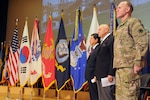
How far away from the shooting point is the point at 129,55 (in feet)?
7.18

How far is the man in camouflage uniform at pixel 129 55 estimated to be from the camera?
2087 mm

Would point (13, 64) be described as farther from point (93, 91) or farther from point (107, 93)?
point (107, 93)

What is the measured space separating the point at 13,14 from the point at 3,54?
1.78 m

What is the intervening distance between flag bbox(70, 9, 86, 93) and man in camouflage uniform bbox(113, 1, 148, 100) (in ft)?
8.52

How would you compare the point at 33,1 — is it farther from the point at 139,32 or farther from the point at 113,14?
the point at 139,32

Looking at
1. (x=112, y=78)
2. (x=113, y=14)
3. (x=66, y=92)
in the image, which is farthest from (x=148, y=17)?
(x=112, y=78)

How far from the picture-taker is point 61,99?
5715 millimetres

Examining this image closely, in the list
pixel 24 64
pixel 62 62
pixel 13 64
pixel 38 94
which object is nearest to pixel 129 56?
pixel 62 62

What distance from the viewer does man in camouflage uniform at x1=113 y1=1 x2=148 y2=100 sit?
2.09m

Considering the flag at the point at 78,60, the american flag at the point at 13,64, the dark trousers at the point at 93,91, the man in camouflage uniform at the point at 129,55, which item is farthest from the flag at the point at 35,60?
the man in camouflage uniform at the point at 129,55

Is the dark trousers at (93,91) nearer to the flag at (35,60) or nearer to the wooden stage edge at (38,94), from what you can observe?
the wooden stage edge at (38,94)

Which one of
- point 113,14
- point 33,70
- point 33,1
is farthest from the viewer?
point 33,1

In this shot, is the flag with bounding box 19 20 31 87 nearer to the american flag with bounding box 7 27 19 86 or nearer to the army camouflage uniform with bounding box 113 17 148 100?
the american flag with bounding box 7 27 19 86

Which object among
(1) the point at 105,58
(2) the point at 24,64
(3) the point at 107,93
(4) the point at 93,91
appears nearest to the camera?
(3) the point at 107,93
